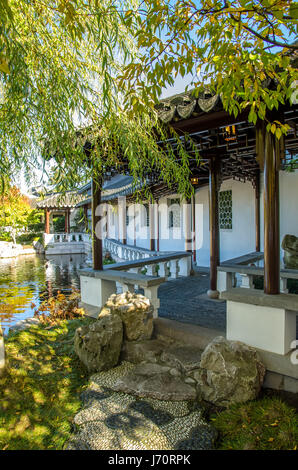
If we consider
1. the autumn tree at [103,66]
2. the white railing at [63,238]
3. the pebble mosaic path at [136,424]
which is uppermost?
the autumn tree at [103,66]

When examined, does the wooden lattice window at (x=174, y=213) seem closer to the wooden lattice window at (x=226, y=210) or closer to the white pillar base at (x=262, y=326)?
the wooden lattice window at (x=226, y=210)

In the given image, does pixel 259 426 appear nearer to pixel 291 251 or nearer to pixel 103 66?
pixel 103 66

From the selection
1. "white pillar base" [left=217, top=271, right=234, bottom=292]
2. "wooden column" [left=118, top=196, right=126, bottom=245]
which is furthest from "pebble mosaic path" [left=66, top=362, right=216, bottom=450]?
"wooden column" [left=118, top=196, right=126, bottom=245]

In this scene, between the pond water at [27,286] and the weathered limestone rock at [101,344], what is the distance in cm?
261

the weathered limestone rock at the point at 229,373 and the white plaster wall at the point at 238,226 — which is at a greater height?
the white plaster wall at the point at 238,226

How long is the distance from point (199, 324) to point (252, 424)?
1651 mm

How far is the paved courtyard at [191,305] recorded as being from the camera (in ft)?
12.8

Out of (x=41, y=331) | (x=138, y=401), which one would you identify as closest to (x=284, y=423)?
(x=138, y=401)

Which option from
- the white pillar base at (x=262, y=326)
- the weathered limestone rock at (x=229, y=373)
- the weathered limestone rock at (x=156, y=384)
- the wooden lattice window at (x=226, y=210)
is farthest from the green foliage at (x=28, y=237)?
the weathered limestone rock at (x=229, y=373)

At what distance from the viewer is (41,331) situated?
13.3 feet

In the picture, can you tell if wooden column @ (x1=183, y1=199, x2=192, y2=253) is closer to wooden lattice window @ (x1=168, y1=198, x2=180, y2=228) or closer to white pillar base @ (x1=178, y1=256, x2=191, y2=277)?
wooden lattice window @ (x1=168, y1=198, x2=180, y2=228)

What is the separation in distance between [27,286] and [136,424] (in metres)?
8.27

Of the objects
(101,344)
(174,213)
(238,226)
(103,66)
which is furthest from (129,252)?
(103,66)
